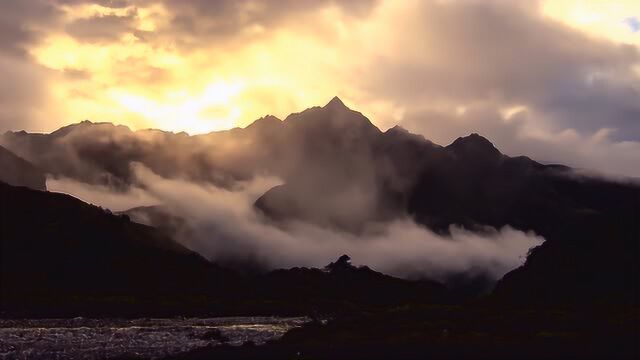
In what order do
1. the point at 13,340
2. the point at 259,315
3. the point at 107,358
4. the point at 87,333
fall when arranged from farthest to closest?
the point at 259,315 < the point at 87,333 < the point at 13,340 < the point at 107,358

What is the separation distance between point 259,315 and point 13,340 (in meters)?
Answer: 86.9

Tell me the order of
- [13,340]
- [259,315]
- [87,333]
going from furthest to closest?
[259,315], [87,333], [13,340]

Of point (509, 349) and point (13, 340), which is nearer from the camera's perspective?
point (509, 349)

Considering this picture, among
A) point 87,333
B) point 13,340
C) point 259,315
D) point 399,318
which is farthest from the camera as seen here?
point 259,315

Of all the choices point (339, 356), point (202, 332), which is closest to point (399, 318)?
point (202, 332)

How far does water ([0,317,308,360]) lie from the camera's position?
278ft

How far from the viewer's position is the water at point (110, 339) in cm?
8488

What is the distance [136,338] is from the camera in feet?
338

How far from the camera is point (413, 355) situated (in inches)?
3036

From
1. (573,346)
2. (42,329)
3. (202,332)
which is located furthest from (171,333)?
(573,346)

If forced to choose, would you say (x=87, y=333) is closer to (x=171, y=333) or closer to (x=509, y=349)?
(x=171, y=333)

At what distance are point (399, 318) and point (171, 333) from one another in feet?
142

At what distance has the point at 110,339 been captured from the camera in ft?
330

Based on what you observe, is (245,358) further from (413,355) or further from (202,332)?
(202,332)
